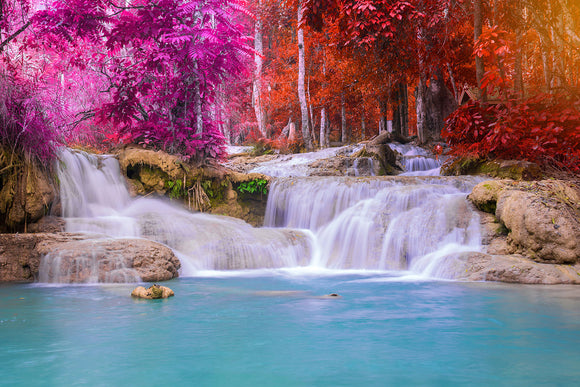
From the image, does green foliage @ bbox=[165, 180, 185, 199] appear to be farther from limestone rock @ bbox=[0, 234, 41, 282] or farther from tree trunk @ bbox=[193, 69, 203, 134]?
limestone rock @ bbox=[0, 234, 41, 282]

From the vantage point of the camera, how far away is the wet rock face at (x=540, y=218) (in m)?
6.81

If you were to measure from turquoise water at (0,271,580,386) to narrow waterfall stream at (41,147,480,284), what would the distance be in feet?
6.35

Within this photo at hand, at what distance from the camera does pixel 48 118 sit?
8.43 metres

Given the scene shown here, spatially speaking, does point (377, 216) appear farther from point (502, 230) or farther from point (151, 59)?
point (151, 59)

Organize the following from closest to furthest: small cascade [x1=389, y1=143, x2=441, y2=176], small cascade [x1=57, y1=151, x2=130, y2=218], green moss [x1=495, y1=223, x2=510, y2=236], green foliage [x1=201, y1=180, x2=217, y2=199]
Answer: green moss [x1=495, y1=223, x2=510, y2=236], small cascade [x1=57, y1=151, x2=130, y2=218], green foliage [x1=201, y1=180, x2=217, y2=199], small cascade [x1=389, y1=143, x2=441, y2=176]

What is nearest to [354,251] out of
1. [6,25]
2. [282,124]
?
[6,25]

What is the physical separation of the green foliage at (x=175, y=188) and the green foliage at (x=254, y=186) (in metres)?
1.43

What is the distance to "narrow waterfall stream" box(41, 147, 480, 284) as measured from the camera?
27.1 feet

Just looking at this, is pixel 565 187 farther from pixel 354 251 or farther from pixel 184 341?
pixel 184 341

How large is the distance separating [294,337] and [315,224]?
659cm

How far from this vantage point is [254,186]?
11.6m

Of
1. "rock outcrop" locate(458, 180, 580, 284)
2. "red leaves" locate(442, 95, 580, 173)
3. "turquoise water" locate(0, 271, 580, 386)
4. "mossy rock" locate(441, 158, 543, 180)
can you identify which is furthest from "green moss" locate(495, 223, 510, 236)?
"red leaves" locate(442, 95, 580, 173)

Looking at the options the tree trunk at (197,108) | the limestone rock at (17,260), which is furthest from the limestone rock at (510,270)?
the tree trunk at (197,108)

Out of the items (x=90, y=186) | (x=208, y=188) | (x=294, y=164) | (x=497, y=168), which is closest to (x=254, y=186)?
(x=208, y=188)
